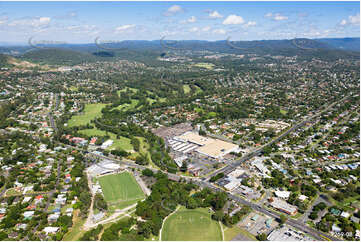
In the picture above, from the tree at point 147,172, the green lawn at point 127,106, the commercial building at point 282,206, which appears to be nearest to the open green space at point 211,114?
the green lawn at point 127,106

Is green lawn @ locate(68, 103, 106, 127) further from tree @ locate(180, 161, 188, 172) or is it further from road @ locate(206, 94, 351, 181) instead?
road @ locate(206, 94, 351, 181)

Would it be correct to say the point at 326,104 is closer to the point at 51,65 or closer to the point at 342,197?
the point at 342,197

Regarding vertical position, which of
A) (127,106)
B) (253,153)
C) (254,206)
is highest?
(127,106)

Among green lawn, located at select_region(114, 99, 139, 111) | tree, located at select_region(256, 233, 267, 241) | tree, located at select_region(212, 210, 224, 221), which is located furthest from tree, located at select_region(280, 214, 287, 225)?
green lawn, located at select_region(114, 99, 139, 111)

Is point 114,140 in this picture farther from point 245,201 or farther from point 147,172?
point 245,201

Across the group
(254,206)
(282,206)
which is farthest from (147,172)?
(282,206)

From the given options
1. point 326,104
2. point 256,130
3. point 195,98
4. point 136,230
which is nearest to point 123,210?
point 136,230

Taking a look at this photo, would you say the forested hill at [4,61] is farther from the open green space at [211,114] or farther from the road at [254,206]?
the road at [254,206]
